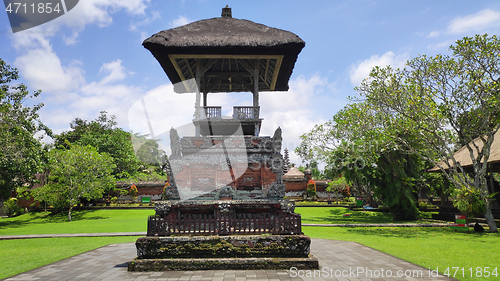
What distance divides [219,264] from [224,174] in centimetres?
301

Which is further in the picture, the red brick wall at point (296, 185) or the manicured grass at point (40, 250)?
the red brick wall at point (296, 185)

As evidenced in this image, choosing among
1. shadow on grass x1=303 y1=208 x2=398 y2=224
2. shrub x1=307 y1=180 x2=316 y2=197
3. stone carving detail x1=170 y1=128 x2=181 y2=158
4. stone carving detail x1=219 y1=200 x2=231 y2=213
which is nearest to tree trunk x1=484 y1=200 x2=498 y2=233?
shadow on grass x1=303 y1=208 x2=398 y2=224

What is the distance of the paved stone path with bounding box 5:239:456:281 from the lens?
5.80 metres

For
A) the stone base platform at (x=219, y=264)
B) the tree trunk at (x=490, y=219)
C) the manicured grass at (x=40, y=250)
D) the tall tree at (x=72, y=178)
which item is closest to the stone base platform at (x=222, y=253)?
the stone base platform at (x=219, y=264)

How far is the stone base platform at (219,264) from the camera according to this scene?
635cm

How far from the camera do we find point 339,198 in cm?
3269

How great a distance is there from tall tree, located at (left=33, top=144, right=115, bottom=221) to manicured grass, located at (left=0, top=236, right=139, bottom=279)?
10065mm

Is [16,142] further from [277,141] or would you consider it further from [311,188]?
[311,188]

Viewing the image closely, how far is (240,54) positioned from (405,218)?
15.9 meters

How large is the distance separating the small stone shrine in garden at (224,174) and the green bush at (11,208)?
806 inches

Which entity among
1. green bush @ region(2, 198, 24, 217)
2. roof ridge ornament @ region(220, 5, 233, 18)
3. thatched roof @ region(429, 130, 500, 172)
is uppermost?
roof ridge ornament @ region(220, 5, 233, 18)

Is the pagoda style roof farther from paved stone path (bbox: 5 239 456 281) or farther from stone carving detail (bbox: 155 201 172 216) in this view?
paved stone path (bbox: 5 239 456 281)

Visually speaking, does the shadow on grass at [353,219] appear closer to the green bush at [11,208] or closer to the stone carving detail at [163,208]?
the stone carving detail at [163,208]

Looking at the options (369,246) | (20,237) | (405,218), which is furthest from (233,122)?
(405,218)
